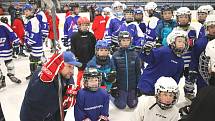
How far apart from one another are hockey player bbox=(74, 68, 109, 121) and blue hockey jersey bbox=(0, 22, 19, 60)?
2.37m

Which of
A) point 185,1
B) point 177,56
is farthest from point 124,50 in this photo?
point 185,1

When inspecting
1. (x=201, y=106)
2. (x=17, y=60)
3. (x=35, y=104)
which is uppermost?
(x=201, y=106)

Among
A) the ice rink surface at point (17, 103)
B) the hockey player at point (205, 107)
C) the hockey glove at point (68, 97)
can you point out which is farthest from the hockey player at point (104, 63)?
the hockey player at point (205, 107)

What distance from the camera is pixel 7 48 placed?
5.18 metres

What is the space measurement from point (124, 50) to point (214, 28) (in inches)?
45.4

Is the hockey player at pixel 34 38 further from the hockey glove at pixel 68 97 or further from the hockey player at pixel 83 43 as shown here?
the hockey glove at pixel 68 97

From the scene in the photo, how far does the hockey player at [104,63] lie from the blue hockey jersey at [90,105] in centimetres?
71

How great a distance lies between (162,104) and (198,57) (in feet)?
4.47

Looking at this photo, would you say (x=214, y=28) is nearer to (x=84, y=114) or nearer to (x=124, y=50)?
(x=124, y=50)

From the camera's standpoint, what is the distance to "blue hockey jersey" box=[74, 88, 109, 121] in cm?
318

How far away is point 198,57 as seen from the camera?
3709mm

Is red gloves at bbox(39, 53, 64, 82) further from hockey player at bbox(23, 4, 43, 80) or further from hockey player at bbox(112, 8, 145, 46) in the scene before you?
hockey player at bbox(23, 4, 43, 80)

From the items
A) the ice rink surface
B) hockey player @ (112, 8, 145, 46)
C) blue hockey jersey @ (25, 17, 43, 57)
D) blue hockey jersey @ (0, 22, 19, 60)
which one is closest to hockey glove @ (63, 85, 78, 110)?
the ice rink surface

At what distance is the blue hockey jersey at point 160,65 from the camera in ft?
11.3
